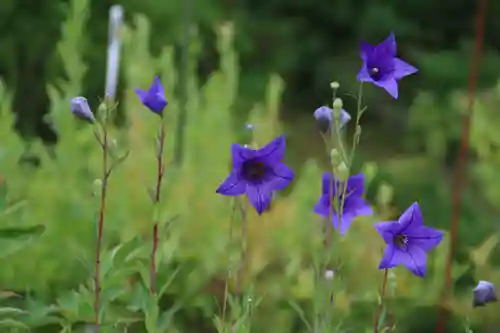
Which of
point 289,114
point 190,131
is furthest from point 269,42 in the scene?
point 190,131

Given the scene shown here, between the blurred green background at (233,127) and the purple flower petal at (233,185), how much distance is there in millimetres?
372

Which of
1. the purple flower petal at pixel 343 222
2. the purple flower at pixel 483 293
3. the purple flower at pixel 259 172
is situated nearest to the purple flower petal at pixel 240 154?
the purple flower at pixel 259 172

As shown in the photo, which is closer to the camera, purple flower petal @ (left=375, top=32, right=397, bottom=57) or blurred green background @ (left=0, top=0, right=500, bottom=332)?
purple flower petal @ (left=375, top=32, right=397, bottom=57)

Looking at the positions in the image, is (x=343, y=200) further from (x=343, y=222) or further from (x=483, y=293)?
(x=483, y=293)

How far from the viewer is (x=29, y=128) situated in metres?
3.51

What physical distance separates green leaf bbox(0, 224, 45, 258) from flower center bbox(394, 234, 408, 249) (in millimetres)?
446

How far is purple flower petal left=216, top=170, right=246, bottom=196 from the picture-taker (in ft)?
3.05

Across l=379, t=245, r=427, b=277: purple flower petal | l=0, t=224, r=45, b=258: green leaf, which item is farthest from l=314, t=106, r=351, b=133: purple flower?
l=0, t=224, r=45, b=258: green leaf

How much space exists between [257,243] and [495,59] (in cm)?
237

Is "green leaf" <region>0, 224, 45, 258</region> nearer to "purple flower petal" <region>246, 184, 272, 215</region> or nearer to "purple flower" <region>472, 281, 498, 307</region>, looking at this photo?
"purple flower petal" <region>246, 184, 272, 215</region>

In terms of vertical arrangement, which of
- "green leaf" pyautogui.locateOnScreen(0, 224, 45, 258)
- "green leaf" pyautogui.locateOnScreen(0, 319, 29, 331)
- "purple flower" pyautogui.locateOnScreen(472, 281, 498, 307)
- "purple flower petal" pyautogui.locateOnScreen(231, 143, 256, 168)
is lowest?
"green leaf" pyautogui.locateOnScreen(0, 319, 29, 331)

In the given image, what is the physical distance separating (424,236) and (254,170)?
0.19 m

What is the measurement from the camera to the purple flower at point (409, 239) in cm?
94

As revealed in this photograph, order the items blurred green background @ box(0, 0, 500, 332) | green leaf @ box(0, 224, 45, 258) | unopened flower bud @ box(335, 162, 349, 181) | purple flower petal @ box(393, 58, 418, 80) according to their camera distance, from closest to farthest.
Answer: unopened flower bud @ box(335, 162, 349, 181), purple flower petal @ box(393, 58, 418, 80), green leaf @ box(0, 224, 45, 258), blurred green background @ box(0, 0, 500, 332)
